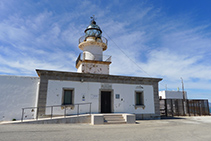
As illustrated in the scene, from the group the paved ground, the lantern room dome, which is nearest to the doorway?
the paved ground

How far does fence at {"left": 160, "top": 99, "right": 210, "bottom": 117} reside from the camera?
1574 cm

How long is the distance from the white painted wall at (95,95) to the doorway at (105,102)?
49 cm

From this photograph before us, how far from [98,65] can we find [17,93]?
773cm

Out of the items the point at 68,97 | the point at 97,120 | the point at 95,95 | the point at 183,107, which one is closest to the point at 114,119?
the point at 97,120

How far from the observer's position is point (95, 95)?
39.7 feet

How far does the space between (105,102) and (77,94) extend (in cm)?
239

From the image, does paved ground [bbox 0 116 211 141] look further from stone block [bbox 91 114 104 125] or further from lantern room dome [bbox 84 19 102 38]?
lantern room dome [bbox 84 19 102 38]

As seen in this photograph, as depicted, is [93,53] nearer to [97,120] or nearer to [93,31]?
[93,31]

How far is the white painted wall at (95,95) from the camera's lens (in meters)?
11.2

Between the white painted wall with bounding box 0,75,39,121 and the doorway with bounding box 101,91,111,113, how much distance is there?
5.03 meters

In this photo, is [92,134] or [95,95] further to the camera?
[95,95]

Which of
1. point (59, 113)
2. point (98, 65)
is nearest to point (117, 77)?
point (98, 65)

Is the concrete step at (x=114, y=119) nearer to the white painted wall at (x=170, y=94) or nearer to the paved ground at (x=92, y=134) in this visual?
the paved ground at (x=92, y=134)

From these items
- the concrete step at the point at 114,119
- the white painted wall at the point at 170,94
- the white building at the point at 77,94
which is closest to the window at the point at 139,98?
the white building at the point at 77,94
